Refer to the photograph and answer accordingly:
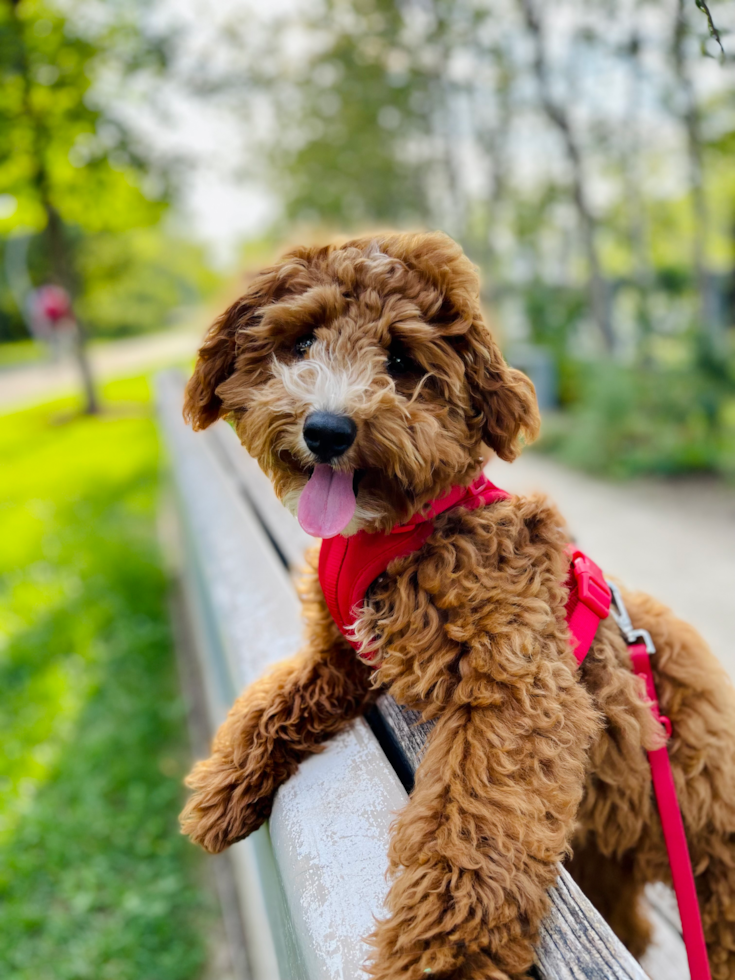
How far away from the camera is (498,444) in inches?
62.3

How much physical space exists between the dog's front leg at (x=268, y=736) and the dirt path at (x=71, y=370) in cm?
1565

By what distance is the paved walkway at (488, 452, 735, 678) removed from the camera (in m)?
4.84

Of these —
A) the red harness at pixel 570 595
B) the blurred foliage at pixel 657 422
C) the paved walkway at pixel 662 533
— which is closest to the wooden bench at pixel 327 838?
the red harness at pixel 570 595

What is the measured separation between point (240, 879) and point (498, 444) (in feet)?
8.38

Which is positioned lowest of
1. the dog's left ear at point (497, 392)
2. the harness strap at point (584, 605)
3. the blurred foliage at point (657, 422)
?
the blurred foliage at point (657, 422)

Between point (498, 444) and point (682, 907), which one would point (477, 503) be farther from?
point (682, 907)

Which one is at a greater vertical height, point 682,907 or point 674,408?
point 682,907

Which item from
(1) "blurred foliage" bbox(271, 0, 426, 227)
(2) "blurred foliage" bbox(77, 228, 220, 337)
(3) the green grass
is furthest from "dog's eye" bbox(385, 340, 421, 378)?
(3) the green grass

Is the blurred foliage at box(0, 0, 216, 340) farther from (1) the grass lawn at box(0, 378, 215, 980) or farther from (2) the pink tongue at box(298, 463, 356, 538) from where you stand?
(2) the pink tongue at box(298, 463, 356, 538)

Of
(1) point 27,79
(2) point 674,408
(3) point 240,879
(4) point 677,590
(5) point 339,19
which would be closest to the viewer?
(3) point 240,879

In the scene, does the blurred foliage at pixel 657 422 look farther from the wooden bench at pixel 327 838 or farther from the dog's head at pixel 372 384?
the dog's head at pixel 372 384

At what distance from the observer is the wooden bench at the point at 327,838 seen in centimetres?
104

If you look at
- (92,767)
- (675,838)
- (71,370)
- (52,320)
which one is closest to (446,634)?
(675,838)

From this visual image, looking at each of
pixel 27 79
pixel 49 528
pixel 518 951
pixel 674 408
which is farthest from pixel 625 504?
pixel 27 79
